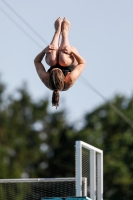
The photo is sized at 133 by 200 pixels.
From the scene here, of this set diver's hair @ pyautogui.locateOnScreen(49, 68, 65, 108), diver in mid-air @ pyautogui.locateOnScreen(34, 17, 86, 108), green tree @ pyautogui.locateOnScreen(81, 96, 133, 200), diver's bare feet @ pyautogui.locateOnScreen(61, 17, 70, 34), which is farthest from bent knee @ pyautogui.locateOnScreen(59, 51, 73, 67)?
green tree @ pyautogui.locateOnScreen(81, 96, 133, 200)

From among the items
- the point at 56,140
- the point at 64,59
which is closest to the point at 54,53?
the point at 64,59

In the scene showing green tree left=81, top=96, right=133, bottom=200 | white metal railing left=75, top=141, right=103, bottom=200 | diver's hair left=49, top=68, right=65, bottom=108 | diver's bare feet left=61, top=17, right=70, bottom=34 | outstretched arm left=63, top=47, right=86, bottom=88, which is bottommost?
white metal railing left=75, top=141, right=103, bottom=200

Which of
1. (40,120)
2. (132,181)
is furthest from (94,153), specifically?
(40,120)

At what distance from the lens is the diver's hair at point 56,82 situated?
43.3ft

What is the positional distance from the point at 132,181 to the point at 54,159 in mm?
5257

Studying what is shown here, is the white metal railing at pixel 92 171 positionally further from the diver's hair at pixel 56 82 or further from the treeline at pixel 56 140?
the treeline at pixel 56 140

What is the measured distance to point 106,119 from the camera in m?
42.0

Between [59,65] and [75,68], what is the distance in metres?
0.24

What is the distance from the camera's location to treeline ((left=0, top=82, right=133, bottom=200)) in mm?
38741

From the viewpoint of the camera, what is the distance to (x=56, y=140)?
4325 cm

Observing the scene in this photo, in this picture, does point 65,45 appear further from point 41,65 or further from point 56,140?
point 56,140

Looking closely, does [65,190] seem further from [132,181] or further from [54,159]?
[54,159]

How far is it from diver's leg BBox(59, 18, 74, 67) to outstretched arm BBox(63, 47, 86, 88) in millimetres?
76

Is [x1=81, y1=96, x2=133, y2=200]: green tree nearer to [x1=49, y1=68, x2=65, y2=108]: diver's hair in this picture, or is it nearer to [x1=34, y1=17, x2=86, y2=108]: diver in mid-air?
[x1=34, y1=17, x2=86, y2=108]: diver in mid-air
